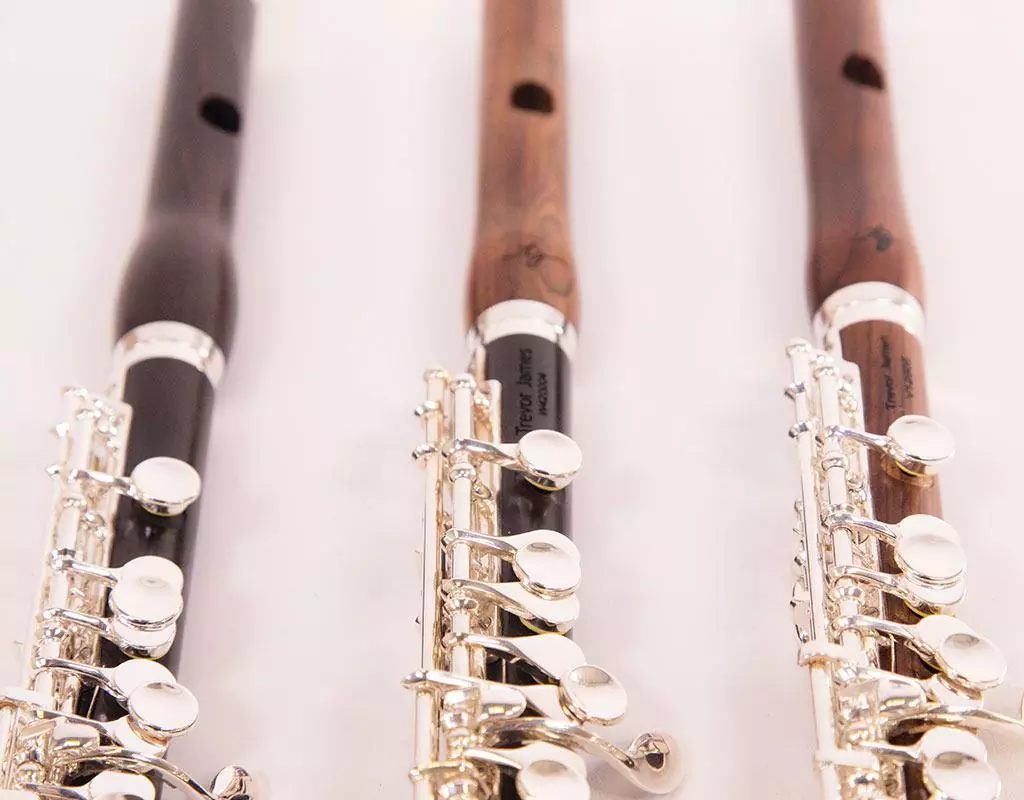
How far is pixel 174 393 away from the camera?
57.6 inches

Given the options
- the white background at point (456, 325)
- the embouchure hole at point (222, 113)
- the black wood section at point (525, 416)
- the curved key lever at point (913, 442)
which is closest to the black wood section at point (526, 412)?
the black wood section at point (525, 416)

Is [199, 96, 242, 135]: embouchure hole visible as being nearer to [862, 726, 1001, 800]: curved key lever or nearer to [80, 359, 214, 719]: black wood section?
[80, 359, 214, 719]: black wood section

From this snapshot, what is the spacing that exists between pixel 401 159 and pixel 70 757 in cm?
101

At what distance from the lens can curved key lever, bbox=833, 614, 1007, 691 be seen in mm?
1168

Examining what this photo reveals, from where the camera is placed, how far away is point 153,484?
1.34m

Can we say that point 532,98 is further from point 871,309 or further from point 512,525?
point 512,525

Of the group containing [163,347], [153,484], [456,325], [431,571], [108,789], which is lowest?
[108,789]

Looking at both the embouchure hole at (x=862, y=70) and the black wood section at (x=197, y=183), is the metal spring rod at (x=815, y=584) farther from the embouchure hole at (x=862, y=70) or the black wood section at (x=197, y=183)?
the black wood section at (x=197, y=183)

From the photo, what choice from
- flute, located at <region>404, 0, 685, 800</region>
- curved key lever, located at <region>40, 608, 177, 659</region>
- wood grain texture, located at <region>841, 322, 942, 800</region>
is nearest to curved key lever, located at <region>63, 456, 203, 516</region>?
curved key lever, located at <region>40, 608, 177, 659</region>

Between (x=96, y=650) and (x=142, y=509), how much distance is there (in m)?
0.15

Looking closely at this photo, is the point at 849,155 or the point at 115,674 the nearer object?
the point at 115,674

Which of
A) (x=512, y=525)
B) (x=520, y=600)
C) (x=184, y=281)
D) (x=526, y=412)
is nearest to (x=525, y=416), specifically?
(x=526, y=412)

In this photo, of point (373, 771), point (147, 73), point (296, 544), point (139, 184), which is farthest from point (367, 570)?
point (147, 73)

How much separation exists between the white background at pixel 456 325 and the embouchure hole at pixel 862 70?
0.17m
